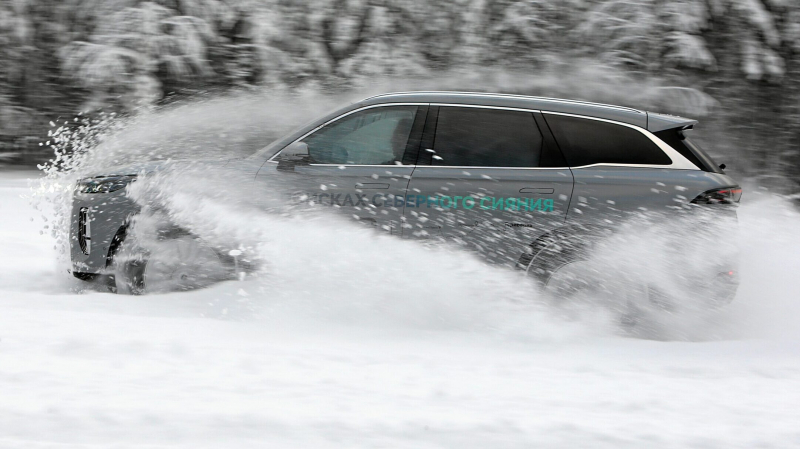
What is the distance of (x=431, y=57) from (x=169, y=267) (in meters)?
6.21

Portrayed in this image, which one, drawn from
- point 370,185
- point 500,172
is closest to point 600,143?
point 500,172

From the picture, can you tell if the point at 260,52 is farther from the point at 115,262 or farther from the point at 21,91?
the point at 115,262

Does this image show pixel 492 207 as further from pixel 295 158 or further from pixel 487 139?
pixel 295 158

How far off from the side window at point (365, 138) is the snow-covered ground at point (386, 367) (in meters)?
0.60

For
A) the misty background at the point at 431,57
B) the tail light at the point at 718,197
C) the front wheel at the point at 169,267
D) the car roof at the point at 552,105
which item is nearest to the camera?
the tail light at the point at 718,197

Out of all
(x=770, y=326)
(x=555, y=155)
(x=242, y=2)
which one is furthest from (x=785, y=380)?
(x=242, y=2)

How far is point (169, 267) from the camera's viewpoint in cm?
522

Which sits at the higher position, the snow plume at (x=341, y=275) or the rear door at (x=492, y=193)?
the rear door at (x=492, y=193)

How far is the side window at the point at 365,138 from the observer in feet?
16.4

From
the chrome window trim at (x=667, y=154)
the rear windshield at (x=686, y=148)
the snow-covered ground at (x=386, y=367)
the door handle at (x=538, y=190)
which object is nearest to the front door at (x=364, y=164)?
the snow-covered ground at (x=386, y=367)

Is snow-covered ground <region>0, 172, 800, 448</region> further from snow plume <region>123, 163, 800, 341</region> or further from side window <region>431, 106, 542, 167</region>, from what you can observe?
side window <region>431, 106, 542, 167</region>

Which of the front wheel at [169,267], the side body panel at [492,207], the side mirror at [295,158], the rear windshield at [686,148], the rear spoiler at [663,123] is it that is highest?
the rear spoiler at [663,123]

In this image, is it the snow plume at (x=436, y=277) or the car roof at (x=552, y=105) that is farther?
the car roof at (x=552, y=105)

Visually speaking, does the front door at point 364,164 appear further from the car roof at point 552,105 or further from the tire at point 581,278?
the tire at point 581,278
